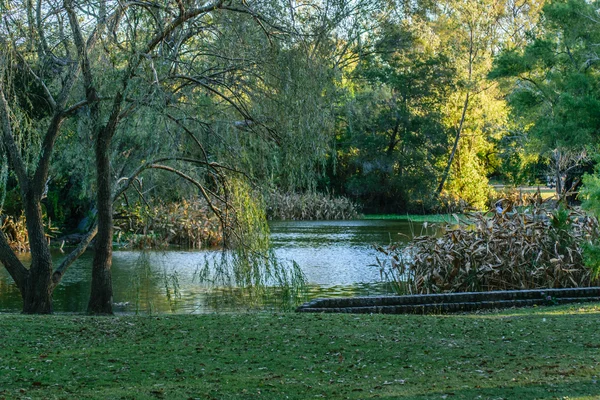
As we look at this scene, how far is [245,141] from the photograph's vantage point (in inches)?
460

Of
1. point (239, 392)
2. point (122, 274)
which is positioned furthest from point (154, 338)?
point (122, 274)

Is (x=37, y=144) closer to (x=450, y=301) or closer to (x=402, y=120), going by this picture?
(x=450, y=301)

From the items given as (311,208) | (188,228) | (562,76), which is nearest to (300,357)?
(188,228)

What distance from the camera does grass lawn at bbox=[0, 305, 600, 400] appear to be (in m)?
5.87

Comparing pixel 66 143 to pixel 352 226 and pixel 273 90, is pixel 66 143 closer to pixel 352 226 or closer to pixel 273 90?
pixel 273 90

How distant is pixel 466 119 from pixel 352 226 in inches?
564

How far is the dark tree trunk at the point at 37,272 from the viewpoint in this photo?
11.2 metres

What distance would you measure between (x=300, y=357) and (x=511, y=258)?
7.43 meters

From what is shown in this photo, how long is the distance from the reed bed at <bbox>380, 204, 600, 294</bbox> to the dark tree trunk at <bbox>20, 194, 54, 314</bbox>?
6347 mm

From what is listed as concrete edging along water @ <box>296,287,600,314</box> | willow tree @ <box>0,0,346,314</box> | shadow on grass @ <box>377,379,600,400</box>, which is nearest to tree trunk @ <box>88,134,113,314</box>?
willow tree @ <box>0,0,346,314</box>

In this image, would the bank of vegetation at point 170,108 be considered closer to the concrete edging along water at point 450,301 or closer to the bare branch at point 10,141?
the bare branch at point 10,141

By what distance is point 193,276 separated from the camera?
15.1 metres

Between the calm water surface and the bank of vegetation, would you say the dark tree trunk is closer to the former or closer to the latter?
the bank of vegetation

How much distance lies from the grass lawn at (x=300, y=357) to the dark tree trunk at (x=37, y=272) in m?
1.97
